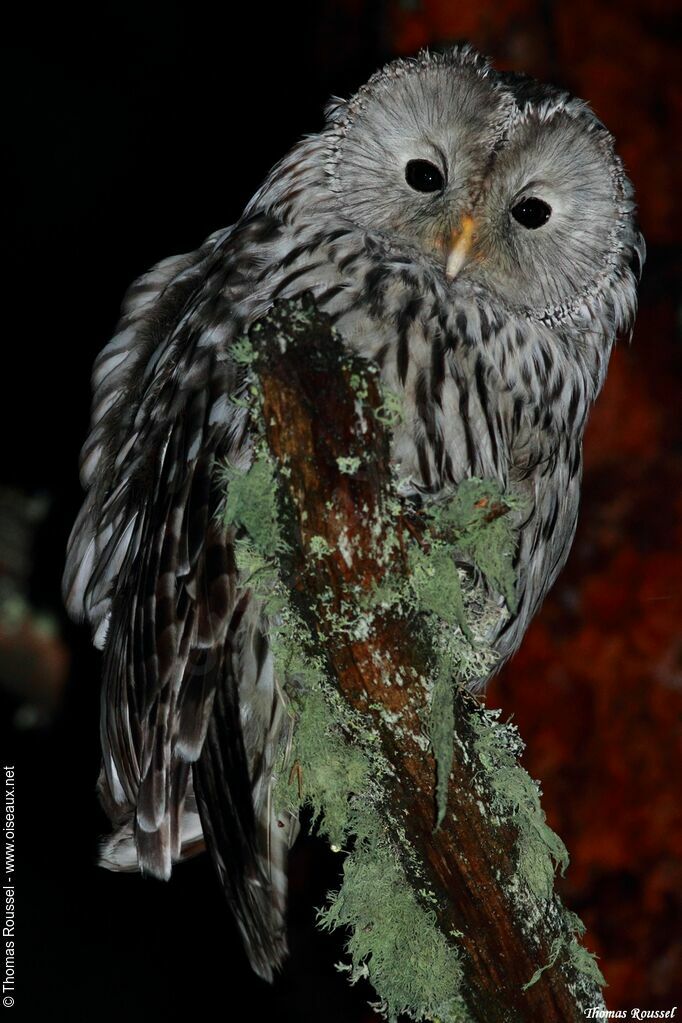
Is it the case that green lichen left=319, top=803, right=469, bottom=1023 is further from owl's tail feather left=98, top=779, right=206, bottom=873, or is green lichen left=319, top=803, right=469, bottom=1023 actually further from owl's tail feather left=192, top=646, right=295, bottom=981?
owl's tail feather left=98, top=779, right=206, bottom=873

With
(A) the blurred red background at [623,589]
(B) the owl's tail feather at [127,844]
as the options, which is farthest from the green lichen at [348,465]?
(A) the blurred red background at [623,589]

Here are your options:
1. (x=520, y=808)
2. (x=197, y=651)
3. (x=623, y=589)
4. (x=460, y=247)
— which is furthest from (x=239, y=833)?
(x=623, y=589)

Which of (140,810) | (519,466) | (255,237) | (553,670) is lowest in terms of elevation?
(553,670)

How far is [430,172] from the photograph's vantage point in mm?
1835

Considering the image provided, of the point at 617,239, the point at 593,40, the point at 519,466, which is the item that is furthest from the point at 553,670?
the point at 593,40

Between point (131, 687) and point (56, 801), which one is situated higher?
point (131, 687)

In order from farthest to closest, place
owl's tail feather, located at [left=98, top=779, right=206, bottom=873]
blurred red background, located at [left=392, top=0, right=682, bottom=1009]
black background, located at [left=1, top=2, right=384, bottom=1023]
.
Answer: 1. black background, located at [left=1, top=2, right=384, bottom=1023]
2. blurred red background, located at [left=392, top=0, right=682, bottom=1009]
3. owl's tail feather, located at [left=98, top=779, right=206, bottom=873]

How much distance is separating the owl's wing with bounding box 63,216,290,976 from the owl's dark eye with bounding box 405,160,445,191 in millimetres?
319

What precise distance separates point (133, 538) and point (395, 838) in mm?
874

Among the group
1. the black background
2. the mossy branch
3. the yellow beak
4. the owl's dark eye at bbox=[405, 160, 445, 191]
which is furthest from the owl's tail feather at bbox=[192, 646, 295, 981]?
the black background

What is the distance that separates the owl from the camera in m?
1.74

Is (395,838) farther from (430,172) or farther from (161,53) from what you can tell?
(161,53)

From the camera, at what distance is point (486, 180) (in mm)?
1748

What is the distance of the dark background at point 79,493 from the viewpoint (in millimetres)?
3156
